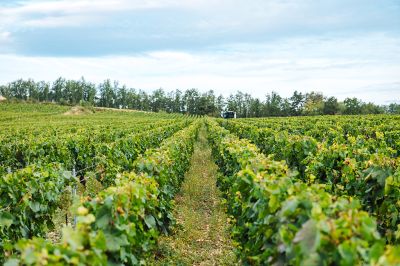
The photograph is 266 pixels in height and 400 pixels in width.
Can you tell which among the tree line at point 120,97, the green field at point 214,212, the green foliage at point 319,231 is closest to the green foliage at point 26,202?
the green field at point 214,212

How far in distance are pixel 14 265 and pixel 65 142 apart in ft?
34.6

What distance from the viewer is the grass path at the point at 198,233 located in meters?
6.87

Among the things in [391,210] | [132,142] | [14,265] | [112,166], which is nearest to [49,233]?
[112,166]

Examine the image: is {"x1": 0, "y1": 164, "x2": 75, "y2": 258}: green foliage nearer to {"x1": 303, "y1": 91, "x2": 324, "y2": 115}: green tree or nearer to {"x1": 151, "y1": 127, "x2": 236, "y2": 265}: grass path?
{"x1": 151, "y1": 127, "x2": 236, "y2": 265}: grass path

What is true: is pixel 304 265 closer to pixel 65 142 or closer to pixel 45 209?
pixel 45 209

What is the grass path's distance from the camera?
6.87 meters

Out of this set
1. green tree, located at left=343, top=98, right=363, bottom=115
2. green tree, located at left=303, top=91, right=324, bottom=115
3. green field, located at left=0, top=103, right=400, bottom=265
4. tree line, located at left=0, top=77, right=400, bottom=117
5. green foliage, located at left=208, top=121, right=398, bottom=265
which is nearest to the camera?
green foliage, located at left=208, top=121, right=398, bottom=265

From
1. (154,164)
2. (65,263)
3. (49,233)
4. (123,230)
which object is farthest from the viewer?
(49,233)

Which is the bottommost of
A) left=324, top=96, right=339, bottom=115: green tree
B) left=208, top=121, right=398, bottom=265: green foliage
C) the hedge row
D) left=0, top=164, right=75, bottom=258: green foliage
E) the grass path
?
the grass path

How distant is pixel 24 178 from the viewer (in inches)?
240

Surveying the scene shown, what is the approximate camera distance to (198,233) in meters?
8.07

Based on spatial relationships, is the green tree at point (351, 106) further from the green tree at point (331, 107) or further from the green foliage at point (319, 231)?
the green foliage at point (319, 231)

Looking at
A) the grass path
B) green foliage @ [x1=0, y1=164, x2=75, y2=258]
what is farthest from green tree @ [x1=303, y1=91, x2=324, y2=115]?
green foliage @ [x1=0, y1=164, x2=75, y2=258]

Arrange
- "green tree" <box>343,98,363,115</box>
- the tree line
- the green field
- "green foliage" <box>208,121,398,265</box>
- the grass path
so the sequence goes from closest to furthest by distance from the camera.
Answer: "green foliage" <box>208,121,398,265</box> → the green field → the grass path → "green tree" <box>343,98,363,115</box> → the tree line
